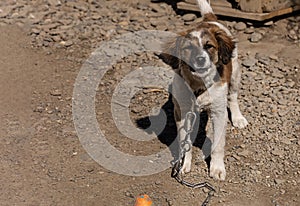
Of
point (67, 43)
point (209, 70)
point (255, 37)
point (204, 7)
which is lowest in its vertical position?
point (67, 43)

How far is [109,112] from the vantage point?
5.99m

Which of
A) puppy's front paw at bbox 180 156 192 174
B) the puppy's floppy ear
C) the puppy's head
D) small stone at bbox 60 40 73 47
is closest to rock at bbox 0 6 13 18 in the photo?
small stone at bbox 60 40 73 47

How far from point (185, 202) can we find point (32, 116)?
7.23 ft

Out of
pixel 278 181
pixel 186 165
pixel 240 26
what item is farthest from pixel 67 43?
pixel 278 181

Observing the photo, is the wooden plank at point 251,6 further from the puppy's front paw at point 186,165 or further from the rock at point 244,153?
the puppy's front paw at point 186,165

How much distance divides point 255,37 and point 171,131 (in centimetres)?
227

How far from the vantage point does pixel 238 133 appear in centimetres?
554

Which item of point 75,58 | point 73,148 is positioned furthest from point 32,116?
point 75,58

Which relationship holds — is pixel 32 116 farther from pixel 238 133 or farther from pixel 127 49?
pixel 238 133

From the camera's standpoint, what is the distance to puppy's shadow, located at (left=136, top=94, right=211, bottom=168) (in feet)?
17.6

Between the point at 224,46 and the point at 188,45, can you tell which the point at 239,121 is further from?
the point at 188,45

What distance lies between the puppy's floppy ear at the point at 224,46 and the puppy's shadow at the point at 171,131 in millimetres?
991

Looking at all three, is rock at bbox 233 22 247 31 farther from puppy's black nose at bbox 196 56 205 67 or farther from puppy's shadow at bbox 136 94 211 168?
puppy's black nose at bbox 196 56 205 67

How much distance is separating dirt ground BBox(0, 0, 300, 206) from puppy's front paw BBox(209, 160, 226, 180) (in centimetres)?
7
